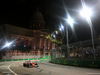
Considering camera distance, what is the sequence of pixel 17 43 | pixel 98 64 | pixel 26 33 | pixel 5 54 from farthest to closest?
1. pixel 26 33
2. pixel 17 43
3. pixel 5 54
4. pixel 98 64

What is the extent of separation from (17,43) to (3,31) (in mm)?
11873

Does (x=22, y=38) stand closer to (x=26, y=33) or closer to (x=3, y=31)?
(x=26, y=33)

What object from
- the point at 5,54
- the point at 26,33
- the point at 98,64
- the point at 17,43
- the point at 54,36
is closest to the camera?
the point at 98,64

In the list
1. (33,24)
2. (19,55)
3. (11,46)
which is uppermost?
(33,24)

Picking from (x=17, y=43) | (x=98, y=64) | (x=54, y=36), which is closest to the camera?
(x=98, y=64)

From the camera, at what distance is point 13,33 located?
7462 centimetres

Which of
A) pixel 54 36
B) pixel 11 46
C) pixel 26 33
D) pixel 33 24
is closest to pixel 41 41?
pixel 26 33

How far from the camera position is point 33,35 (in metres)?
89.7

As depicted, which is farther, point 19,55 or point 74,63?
point 19,55

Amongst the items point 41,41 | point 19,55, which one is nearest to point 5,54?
point 19,55

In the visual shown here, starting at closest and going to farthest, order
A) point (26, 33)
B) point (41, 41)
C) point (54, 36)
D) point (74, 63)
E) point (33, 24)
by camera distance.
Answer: point (74, 63) → point (54, 36) → point (26, 33) → point (41, 41) → point (33, 24)

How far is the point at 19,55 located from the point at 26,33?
28359 millimetres

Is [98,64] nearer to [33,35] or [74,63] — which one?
[74,63]

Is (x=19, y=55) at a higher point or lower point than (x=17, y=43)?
lower
